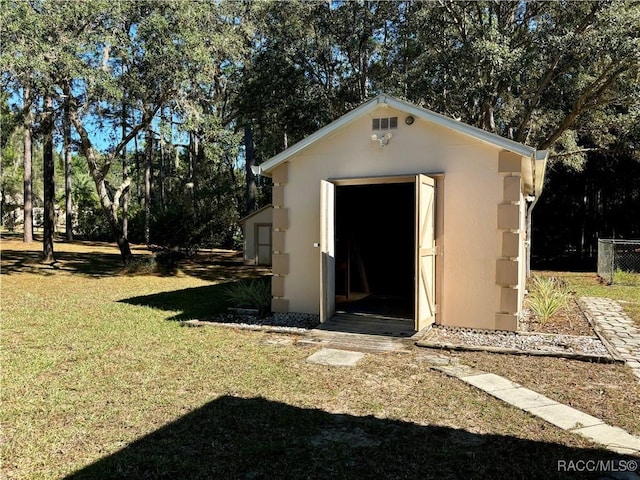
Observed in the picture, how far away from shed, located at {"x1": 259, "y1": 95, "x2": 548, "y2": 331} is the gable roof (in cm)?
2

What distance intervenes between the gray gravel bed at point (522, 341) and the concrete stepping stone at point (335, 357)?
123 centimetres

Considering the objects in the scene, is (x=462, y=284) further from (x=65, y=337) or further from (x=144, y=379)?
(x=65, y=337)

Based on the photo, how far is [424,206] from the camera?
23.0ft

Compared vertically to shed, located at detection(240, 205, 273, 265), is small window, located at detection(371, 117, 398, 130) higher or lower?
higher

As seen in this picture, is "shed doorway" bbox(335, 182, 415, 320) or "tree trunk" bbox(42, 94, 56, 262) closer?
"shed doorway" bbox(335, 182, 415, 320)

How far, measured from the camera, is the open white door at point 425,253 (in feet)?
22.5

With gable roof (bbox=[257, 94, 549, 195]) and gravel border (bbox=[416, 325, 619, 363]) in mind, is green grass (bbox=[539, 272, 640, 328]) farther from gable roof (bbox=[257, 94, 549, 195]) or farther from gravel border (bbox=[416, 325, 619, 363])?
gable roof (bbox=[257, 94, 549, 195])

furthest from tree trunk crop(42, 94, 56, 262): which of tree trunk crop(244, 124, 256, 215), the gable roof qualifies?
the gable roof

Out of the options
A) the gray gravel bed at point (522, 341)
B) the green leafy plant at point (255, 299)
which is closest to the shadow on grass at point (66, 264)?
the green leafy plant at point (255, 299)

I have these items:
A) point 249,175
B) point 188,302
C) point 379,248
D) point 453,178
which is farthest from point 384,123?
point 249,175

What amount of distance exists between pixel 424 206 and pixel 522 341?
7.57 ft

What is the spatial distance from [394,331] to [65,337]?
4737 millimetres

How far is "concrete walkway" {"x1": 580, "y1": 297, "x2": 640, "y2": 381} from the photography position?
605cm

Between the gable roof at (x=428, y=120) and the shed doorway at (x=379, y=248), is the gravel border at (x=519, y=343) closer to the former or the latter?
the shed doorway at (x=379, y=248)
